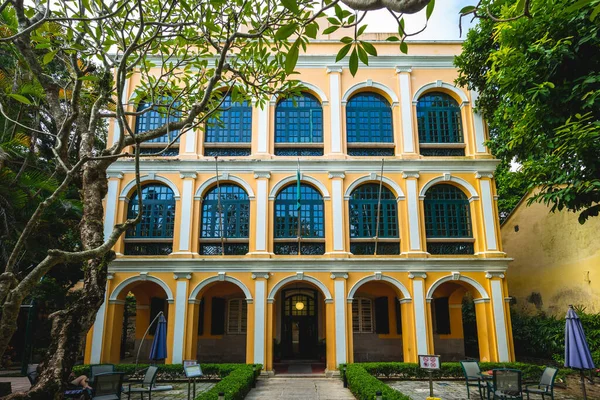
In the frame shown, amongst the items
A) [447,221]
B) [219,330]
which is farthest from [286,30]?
[219,330]

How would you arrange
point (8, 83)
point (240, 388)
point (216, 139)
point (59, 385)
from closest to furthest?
1. point (59, 385)
2. point (240, 388)
3. point (8, 83)
4. point (216, 139)

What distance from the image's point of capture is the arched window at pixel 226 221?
15.5 meters

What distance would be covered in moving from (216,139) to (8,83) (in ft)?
21.9

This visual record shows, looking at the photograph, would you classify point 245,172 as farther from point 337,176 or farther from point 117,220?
point 117,220

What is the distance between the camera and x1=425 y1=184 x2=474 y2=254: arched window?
15.6m

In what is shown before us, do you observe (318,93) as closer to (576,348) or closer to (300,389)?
(300,389)

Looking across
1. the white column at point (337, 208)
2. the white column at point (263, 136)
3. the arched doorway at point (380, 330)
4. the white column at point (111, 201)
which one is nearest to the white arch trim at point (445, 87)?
the white column at point (337, 208)

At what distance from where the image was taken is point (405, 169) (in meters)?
15.8

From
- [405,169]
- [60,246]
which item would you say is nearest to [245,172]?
[405,169]

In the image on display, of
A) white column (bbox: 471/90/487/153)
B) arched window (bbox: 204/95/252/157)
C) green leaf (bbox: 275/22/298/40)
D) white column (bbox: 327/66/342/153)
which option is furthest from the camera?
arched window (bbox: 204/95/252/157)

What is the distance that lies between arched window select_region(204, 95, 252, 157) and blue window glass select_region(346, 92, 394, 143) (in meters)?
3.84

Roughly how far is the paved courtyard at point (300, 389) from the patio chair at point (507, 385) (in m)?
3.44

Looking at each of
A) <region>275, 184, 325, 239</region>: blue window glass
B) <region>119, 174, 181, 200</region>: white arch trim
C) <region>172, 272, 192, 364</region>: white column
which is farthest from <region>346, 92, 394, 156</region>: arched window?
<region>172, 272, 192, 364</region>: white column

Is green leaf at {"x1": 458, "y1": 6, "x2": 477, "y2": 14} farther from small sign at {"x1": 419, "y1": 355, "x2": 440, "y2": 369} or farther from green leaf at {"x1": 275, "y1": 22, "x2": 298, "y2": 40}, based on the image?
small sign at {"x1": 419, "y1": 355, "x2": 440, "y2": 369}
